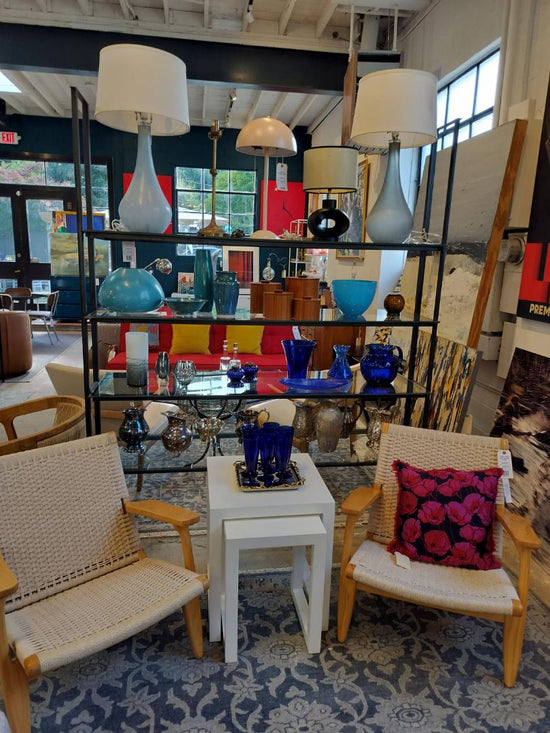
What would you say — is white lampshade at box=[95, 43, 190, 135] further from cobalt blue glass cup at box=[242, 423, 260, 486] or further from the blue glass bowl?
cobalt blue glass cup at box=[242, 423, 260, 486]

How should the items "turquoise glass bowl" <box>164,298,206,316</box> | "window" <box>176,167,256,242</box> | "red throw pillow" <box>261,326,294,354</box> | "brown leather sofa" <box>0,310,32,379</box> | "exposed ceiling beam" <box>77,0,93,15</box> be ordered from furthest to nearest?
"window" <box>176,167,256,242</box> < "brown leather sofa" <box>0,310,32,379</box> < "red throw pillow" <box>261,326,294,354</box> < "exposed ceiling beam" <box>77,0,93,15</box> < "turquoise glass bowl" <box>164,298,206,316</box>

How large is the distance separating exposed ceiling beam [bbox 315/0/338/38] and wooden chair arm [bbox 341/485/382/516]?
3.91m

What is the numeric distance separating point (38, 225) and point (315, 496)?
940 cm

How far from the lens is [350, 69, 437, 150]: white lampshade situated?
2262mm

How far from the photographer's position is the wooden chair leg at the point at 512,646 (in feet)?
5.74

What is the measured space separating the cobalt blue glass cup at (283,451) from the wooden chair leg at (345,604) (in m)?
0.44

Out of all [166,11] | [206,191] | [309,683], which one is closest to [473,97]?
[166,11]

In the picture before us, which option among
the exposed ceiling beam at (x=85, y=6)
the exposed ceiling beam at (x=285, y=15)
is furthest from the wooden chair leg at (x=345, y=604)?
the exposed ceiling beam at (x=85, y=6)

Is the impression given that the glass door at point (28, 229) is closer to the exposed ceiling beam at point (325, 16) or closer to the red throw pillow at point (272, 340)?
the exposed ceiling beam at point (325, 16)

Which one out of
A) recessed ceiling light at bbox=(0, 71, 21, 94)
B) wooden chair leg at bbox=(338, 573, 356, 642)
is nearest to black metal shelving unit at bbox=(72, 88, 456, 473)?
wooden chair leg at bbox=(338, 573, 356, 642)

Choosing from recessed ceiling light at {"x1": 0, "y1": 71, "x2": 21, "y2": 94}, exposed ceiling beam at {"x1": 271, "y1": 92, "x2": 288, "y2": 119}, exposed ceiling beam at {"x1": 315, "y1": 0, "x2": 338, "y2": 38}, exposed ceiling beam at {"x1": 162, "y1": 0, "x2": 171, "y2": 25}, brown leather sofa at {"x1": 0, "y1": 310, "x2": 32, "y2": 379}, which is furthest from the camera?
exposed ceiling beam at {"x1": 271, "y1": 92, "x2": 288, "y2": 119}

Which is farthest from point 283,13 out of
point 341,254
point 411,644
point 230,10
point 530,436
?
point 411,644

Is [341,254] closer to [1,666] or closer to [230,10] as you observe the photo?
[230,10]

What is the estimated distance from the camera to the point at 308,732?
1593 mm
